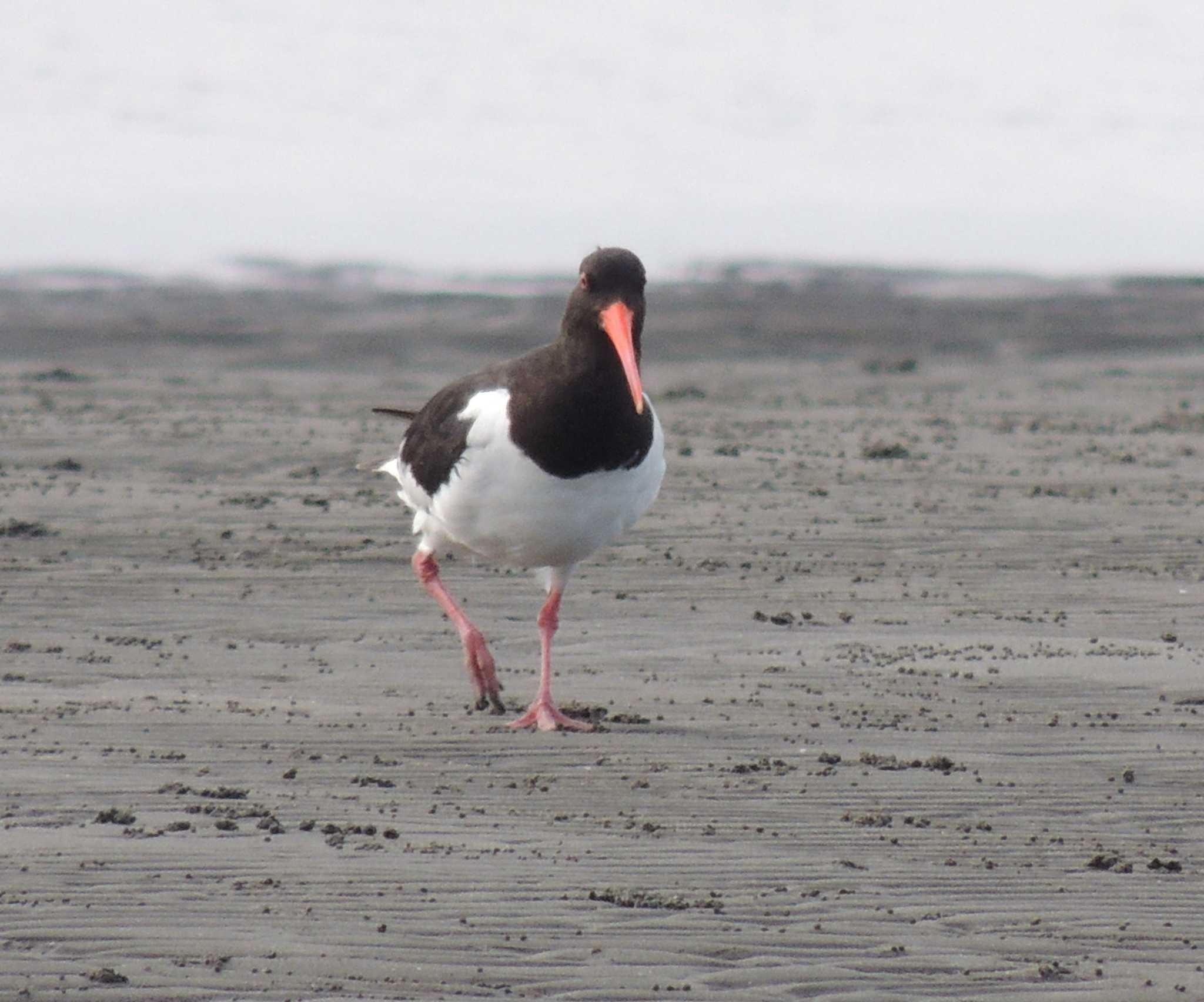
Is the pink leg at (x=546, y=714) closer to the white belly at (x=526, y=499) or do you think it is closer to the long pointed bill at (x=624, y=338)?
the white belly at (x=526, y=499)

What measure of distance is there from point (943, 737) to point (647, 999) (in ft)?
9.02

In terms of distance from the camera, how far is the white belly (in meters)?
7.62

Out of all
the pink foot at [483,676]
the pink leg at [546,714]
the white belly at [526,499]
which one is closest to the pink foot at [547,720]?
the pink leg at [546,714]

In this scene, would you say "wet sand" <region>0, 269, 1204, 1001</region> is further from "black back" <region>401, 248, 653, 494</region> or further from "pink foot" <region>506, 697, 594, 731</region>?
"black back" <region>401, 248, 653, 494</region>

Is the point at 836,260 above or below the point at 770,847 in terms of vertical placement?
above

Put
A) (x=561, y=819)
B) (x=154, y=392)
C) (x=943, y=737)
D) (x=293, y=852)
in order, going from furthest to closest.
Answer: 1. (x=154, y=392)
2. (x=943, y=737)
3. (x=561, y=819)
4. (x=293, y=852)

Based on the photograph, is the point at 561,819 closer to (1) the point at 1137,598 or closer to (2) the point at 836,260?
(1) the point at 1137,598

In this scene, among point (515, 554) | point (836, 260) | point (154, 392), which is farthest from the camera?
point (836, 260)

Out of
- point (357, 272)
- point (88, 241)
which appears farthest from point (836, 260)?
point (88, 241)

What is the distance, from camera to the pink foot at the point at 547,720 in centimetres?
754

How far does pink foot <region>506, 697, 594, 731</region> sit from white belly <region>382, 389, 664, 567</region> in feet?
2.00

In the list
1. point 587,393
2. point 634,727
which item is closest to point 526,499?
point 587,393

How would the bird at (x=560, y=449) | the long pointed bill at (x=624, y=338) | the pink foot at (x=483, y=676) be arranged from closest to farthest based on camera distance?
the long pointed bill at (x=624, y=338) < the bird at (x=560, y=449) < the pink foot at (x=483, y=676)

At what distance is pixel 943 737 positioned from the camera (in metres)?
7.41
